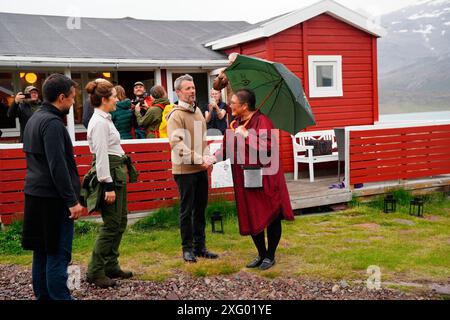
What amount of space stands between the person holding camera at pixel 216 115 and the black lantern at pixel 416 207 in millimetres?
3501

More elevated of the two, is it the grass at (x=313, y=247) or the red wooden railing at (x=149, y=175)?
the red wooden railing at (x=149, y=175)

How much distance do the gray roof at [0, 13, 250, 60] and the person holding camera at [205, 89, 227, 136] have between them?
3924 millimetres

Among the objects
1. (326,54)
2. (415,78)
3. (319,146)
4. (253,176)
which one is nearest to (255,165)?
(253,176)

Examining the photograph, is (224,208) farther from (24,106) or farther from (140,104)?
(24,106)

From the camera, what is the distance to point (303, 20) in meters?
11.1

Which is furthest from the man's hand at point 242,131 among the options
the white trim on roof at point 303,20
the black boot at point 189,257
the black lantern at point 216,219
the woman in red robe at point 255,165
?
the white trim on roof at point 303,20

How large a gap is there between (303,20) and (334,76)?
1.60m

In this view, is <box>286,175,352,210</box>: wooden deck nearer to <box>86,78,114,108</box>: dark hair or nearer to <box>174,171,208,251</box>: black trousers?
<box>174,171,208,251</box>: black trousers

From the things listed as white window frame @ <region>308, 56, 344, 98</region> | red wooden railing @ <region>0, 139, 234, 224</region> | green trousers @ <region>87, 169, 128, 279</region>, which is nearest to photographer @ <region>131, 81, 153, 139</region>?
red wooden railing @ <region>0, 139, 234, 224</region>

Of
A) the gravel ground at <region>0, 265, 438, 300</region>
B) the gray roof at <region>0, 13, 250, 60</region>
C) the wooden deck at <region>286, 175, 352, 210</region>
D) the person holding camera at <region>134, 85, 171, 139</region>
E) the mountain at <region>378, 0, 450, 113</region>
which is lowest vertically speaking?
the gravel ground at <region>0, 265, 438, 300</region>

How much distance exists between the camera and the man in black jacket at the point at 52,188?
3777mm

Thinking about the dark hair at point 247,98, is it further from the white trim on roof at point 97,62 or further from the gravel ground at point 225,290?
the white trim on roof at point 97,62

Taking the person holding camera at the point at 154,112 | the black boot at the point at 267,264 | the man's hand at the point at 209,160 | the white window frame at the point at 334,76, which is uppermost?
the white window frame at the point at 334,76

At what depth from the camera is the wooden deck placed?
27.5 ft
